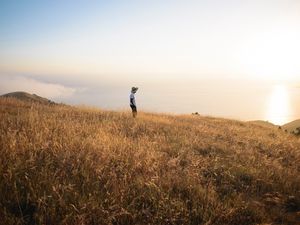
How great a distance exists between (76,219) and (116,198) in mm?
817

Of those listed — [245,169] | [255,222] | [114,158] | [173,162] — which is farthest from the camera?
[245,169]

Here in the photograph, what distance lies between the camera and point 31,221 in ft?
13.8

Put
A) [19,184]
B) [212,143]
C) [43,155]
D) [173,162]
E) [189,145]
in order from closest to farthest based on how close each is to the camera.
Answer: [19,184] < [43,155] < [173,162] < [189,145] < [212,143]

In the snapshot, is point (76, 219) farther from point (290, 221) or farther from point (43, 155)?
point (290, 221)

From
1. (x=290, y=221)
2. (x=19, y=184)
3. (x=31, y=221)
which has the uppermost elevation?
(x=19, y=184)

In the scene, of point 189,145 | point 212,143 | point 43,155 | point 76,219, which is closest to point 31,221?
point 76,219

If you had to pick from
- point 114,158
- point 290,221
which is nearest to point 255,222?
point 290,221

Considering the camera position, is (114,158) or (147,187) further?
(114,158)

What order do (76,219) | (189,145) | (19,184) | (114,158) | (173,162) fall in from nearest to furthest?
(76,219) → (19,184) → (114,158) → (173,162) → (189,145)

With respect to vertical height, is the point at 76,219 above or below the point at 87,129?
below

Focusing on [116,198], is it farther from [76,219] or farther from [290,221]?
[290,221]

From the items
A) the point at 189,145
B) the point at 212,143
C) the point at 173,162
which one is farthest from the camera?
the point at 212,143

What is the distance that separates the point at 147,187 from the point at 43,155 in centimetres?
226

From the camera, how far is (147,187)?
552cm
